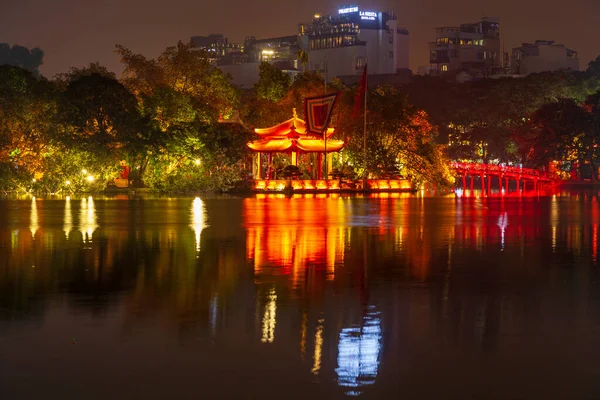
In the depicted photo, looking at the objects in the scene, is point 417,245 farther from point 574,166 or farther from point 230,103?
point 574,166

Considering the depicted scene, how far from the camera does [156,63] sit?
250 ft

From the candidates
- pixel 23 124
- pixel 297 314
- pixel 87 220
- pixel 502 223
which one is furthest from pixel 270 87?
pixel 297 314

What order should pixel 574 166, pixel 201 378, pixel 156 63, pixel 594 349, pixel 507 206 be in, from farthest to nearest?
pixel 574 166
pixel 156 63
pixel 507 206
pixel 594 349
pixel 201 378

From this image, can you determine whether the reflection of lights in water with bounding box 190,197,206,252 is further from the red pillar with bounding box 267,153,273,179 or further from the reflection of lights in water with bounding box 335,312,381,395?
the red pillar with bounding box 267,153,273,179

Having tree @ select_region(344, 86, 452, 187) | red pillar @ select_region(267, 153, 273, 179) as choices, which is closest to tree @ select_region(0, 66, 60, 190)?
red pillar @ select_region(267, 153, 273, 179)

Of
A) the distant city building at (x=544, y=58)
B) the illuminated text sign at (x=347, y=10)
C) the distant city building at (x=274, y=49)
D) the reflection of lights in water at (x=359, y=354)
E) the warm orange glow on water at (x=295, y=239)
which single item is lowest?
the reflection of lights in water at (x=359, y=354)

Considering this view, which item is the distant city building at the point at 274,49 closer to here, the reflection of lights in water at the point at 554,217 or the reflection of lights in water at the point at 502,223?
the reflection of lights in water at the point at 554,217

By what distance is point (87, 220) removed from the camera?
118ft

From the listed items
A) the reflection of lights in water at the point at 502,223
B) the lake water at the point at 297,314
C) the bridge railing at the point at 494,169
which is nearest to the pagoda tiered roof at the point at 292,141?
the bridge railing at the point at 494,169

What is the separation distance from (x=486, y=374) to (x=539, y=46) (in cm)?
15713

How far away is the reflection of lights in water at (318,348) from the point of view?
11.9 m

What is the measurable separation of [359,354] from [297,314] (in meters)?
2.94

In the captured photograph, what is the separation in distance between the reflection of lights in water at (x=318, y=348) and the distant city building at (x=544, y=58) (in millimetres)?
150154

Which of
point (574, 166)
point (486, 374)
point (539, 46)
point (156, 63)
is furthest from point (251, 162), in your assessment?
point (539, 46)
